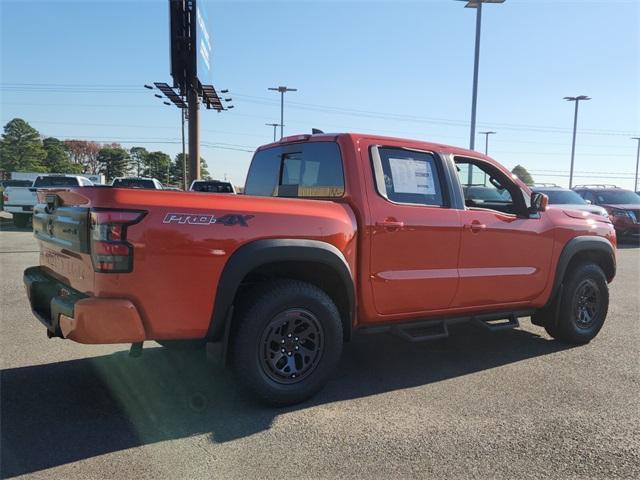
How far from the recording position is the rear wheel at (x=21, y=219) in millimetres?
17858

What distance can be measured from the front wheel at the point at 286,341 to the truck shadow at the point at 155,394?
0.18 meters

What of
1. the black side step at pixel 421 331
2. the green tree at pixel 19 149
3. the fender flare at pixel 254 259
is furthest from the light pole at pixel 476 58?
the green tree at pixel 19 149

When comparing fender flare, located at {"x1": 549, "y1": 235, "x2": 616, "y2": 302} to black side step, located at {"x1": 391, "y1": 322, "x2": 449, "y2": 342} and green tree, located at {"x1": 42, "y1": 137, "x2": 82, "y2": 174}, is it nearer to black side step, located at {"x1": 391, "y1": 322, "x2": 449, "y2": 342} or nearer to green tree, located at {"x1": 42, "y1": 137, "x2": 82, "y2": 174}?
black side step, located at {"x1": 391, "y1": 322, "x2": 449, "y2": 342}

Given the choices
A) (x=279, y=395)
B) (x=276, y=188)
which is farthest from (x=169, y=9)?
(x=279, y=395)

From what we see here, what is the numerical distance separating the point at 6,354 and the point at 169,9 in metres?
23.1

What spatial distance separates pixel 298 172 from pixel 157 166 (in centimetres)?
9513

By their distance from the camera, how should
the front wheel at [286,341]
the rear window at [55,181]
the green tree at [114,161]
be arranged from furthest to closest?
the green tree at [114,161] < the rear window at [55,181] < the front wheel at [286,341]

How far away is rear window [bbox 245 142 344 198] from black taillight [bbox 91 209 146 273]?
168 cm

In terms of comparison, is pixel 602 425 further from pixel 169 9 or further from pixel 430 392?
pixel 169 9

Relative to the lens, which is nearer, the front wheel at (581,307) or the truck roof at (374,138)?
the truck roof at (374,138)

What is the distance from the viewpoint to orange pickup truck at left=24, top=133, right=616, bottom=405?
3047mm

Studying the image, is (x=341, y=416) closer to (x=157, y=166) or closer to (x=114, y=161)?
(x=157, y=166)

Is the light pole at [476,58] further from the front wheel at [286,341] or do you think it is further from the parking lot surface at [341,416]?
the front wheel at [286,341]

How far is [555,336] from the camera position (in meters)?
5.36
